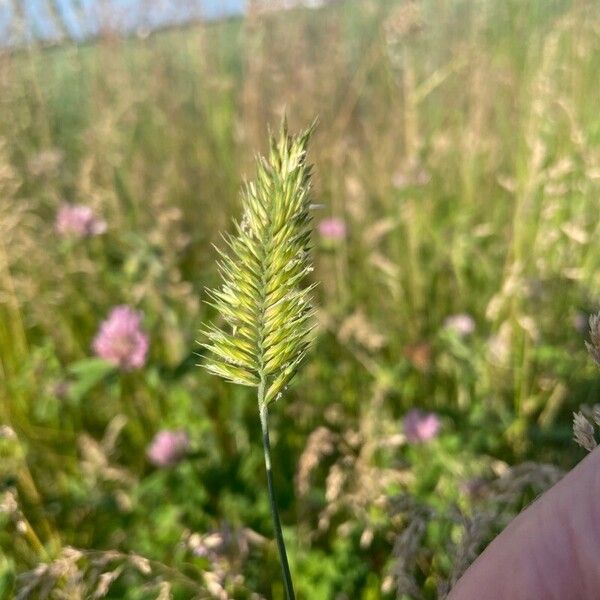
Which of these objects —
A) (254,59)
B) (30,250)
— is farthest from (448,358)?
(254,59)

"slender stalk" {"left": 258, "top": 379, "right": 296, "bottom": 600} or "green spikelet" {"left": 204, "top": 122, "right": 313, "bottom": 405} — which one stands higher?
"green spikelet" {"left": 204, "top": 122, "right": 313, "bottom": 405}

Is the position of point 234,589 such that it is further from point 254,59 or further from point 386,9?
point 386,9

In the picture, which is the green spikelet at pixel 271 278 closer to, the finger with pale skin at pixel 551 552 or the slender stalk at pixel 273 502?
the slender stalk at pixel 273 502

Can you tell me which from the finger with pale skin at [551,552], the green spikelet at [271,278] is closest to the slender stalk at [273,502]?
the green spikelet at [271,278]

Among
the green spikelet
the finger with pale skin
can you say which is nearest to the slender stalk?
the green spikelet

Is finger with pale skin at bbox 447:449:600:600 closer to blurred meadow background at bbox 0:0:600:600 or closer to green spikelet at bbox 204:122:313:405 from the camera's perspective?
blurred meadow background at bbox 0:0:600:600

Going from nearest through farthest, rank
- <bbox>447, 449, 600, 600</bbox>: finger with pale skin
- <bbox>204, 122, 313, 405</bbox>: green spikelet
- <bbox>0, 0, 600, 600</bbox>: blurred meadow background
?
1. <bbox>447, 449, 600, 600</bbox>: finger with pale skin
2. <bbox>204, 122, 313, 405</bbox>: green spikelet
3. <bbox>0, 0, 600, 600</bbox>: blurred meadow background
